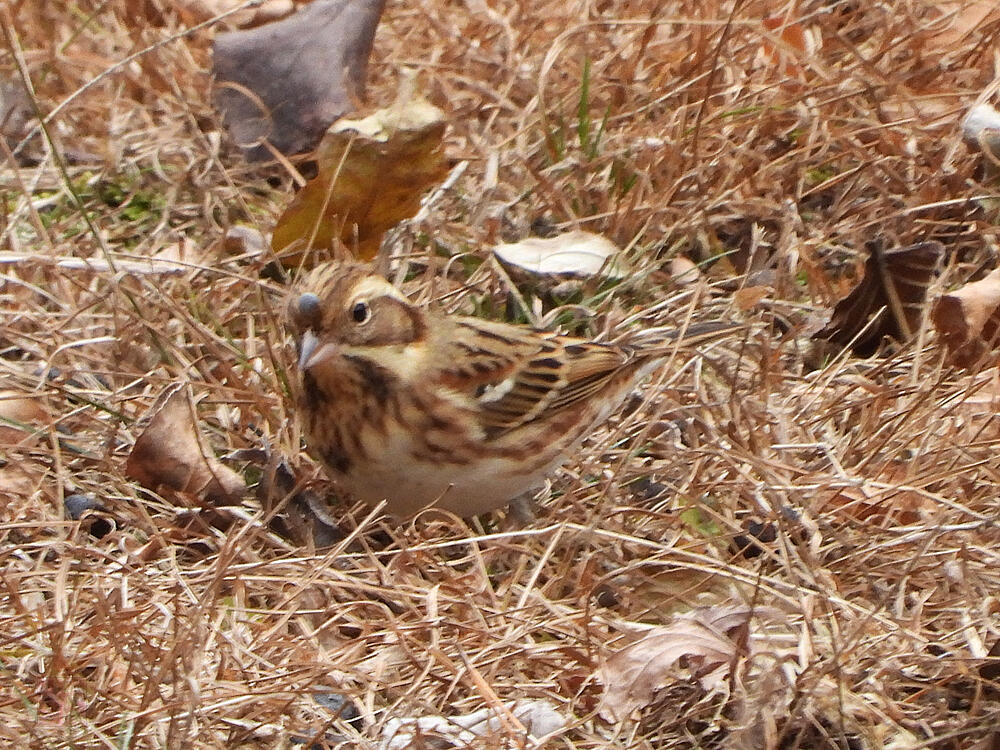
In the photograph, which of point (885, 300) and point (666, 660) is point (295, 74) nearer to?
point (885, 300)

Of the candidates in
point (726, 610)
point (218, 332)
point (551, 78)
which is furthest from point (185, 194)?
point (726, 610)

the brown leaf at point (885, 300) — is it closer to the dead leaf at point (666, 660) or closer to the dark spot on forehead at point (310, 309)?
the dead leaf at point (666, 660)

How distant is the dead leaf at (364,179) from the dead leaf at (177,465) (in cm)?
97

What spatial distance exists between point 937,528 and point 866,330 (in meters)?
1.18

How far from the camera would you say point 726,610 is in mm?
3264

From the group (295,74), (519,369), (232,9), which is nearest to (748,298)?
(519,369)

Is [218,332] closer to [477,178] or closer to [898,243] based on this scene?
[477,178]

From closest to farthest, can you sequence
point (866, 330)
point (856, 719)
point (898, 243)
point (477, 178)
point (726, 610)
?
point (856, 719), point (726, 610), point (866, 330), point (898, 243), point (477, 178)

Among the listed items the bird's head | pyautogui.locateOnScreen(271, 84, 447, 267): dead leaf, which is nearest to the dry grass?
pyautogui.locateOnScreen(271, 84, 447, 267): dead leaf

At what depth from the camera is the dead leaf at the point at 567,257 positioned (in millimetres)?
4738

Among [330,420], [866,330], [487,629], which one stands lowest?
[866,330]

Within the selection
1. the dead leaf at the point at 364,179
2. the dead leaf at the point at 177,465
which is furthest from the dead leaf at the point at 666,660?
the dead leaf at the point at 364,179

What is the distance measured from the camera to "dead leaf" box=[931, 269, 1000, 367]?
4.35m

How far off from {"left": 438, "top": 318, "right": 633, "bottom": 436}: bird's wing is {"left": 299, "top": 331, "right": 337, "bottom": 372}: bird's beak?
38 centimetres
